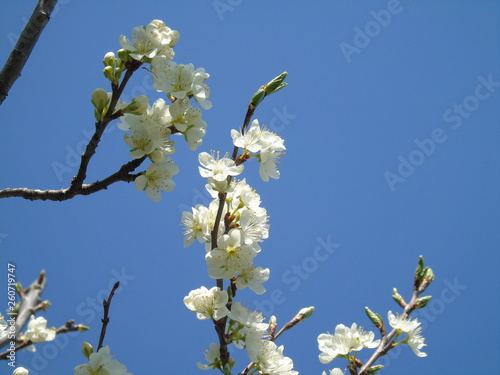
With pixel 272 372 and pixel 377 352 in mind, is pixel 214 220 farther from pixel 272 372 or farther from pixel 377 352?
pixel 377 352

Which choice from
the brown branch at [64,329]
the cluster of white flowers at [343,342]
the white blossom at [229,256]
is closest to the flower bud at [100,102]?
the white blossom at [229,256]

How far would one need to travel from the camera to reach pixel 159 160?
1714 millimetres

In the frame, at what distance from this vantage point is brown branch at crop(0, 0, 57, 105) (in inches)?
61.7

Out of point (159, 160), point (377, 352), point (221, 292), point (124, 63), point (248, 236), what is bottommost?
point (377, 352)

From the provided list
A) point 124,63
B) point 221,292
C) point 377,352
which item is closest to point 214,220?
point 221,292

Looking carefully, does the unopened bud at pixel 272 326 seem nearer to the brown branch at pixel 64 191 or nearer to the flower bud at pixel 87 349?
the flower bud at pixel 87 349

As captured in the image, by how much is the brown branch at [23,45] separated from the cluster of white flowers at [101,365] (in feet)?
2.97

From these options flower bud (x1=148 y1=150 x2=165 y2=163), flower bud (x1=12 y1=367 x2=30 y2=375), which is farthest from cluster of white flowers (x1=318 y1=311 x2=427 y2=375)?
flower bud (x1=12 y1=367 x2=30 y2=375)

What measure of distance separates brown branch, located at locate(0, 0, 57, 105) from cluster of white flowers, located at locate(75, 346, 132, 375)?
905 millimetres

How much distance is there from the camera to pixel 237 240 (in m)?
1.57

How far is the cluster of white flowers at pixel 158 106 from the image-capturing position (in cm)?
168

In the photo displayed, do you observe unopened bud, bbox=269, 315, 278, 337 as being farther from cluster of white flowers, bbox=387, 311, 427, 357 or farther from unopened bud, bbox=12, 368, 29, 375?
unopened bud, bbox=12, 368, 29, 375

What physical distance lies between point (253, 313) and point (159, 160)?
2.10ft

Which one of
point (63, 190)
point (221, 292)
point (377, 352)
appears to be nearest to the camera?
point (221, 292)
